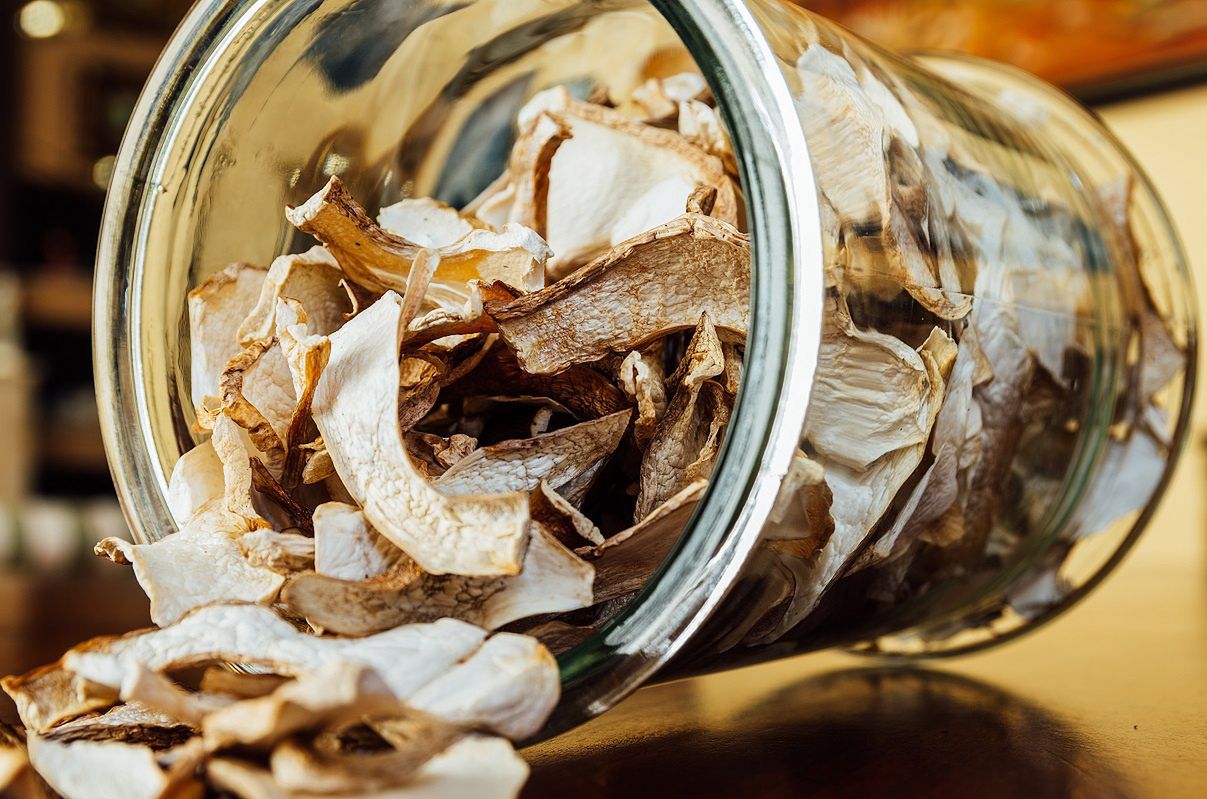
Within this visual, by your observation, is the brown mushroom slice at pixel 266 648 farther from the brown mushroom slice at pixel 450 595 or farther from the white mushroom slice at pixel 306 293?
the white mushroom slice at pixel 306 293

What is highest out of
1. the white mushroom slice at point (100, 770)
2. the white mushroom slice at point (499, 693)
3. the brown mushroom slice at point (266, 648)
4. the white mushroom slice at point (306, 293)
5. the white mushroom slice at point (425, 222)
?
the white mushroom slice at point (425, 222)

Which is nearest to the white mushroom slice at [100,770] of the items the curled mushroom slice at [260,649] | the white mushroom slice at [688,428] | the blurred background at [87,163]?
the curled mushroom slice at [260,649]

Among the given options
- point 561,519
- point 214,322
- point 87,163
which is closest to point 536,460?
point 561,519

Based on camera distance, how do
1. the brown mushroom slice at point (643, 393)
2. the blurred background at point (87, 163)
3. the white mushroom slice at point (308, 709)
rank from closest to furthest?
the white mushroom slice at point (308, 709) < the brown mushroom slice at point (643, 393) < the blurred background at point (87, 163)

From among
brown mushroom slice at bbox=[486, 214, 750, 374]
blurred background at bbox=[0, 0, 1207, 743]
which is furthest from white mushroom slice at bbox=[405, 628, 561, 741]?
blurred background at bbox=[0, 0, 1207, 743]

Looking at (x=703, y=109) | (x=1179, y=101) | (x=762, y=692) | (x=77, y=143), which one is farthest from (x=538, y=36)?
(x=77, y=143)

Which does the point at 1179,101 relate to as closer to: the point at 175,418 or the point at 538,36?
the point at 538,36
